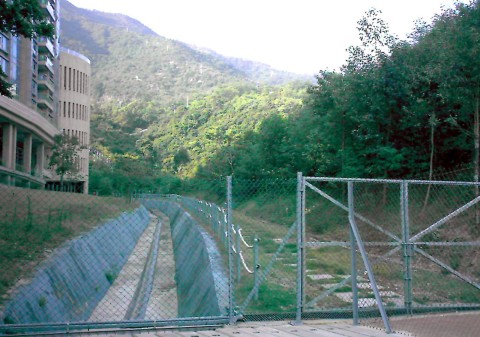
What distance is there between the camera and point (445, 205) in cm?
1556

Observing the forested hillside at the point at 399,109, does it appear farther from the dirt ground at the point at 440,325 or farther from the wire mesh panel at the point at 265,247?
the dirt ground at the point at 440,325

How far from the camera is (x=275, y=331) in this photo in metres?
7.31

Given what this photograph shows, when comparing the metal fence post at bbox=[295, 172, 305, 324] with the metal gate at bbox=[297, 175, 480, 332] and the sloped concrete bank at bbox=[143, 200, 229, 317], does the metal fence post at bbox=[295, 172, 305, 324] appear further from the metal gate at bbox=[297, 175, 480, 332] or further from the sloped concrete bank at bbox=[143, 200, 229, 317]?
the sloped concrete bank at bbox=[143, 200, 229, 317]

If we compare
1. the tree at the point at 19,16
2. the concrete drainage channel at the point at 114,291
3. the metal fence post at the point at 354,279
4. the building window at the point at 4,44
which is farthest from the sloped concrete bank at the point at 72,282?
the building window at the point at 4,44

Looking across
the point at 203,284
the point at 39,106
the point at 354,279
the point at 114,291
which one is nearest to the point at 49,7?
the point at 39,106

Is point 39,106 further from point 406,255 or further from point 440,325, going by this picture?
point 440,325

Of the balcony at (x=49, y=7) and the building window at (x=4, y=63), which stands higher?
the balcony at (x=49, y=7)

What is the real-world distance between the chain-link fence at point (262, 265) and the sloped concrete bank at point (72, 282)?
0.12 feet

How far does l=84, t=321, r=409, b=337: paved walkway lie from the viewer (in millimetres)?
7113

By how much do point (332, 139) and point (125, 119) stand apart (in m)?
107

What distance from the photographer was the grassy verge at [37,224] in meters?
11.5

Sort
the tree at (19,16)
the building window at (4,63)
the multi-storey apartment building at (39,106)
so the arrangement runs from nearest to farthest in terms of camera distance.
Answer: the tree at (19,16), the multi-storey apartment building at (39,106), the building window at (4,63)

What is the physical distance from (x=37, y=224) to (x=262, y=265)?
272 inches

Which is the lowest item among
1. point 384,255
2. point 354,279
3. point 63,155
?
point 354,279
